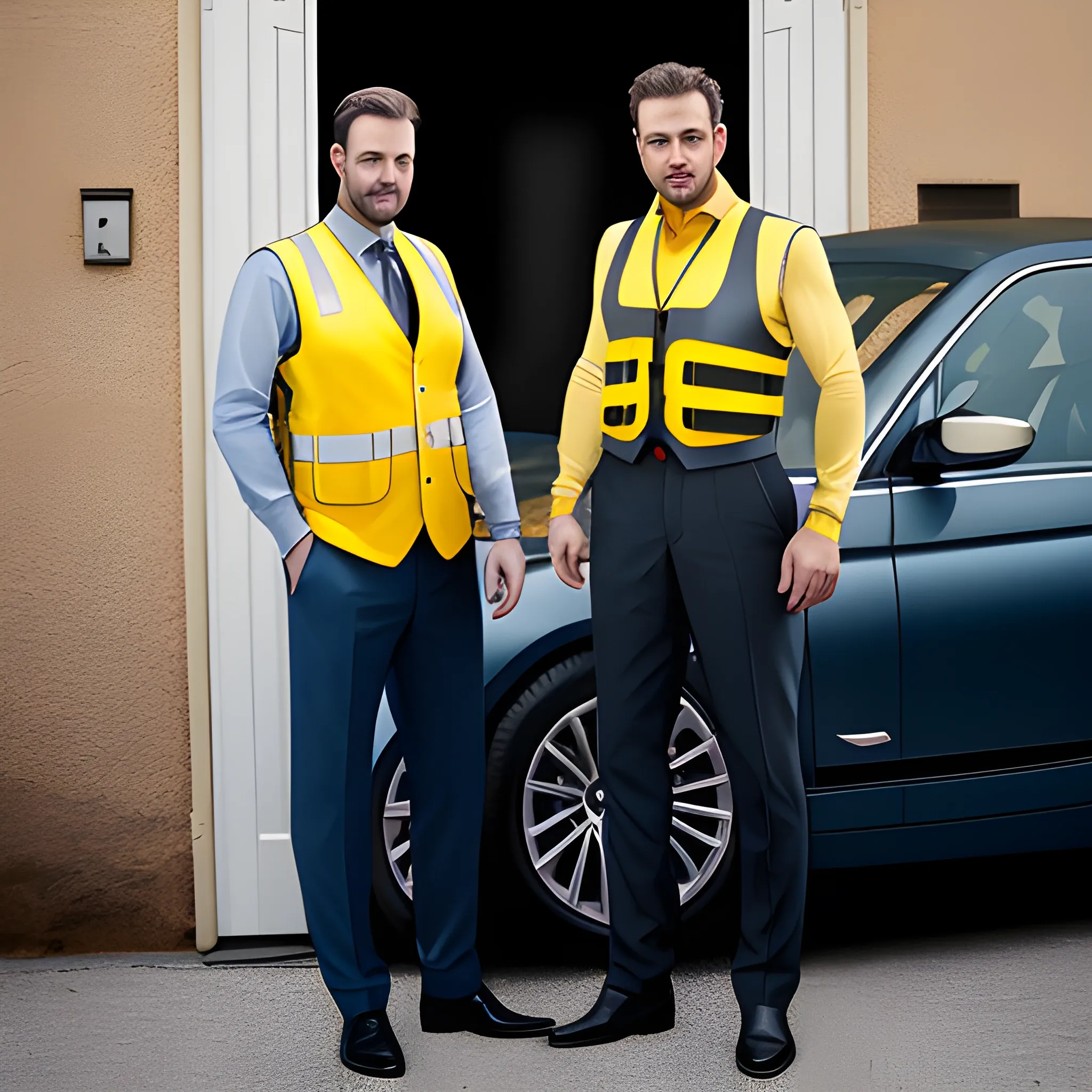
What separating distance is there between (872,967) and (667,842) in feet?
2.96

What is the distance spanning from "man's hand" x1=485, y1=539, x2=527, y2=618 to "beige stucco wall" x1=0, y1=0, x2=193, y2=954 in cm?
133

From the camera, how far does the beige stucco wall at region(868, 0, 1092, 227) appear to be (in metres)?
4.44

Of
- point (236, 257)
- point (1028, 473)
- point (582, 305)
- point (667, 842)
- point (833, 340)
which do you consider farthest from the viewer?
point (582, 305)

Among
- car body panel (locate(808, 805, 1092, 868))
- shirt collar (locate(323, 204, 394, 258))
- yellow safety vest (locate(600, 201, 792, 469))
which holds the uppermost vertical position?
shirt collar (locate(323, 204, 394, 258))

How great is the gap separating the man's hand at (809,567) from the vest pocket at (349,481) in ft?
2.97

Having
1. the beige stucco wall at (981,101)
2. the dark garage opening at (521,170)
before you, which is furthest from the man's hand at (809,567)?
the dark garage opening at (521,170)

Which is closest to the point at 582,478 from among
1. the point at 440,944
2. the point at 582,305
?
the point at 440,944

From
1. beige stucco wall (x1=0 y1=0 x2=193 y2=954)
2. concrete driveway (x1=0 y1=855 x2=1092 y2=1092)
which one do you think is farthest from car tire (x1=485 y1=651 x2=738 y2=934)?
beige stucco wall (x1=0 y1=0 x2=193 y2=954)

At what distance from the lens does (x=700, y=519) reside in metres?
3.04

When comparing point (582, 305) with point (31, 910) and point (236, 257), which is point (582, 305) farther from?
point (31, 910)

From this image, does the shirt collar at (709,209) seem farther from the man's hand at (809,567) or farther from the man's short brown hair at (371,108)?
the man's hand at (809,567)

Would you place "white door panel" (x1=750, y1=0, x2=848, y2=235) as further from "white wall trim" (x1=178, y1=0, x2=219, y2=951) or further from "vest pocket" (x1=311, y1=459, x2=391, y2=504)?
"vest pocket" (x1=311, y1=459, x2=391, y2=504)

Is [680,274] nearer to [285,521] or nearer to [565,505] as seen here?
[565,505]

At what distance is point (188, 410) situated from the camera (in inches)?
162
